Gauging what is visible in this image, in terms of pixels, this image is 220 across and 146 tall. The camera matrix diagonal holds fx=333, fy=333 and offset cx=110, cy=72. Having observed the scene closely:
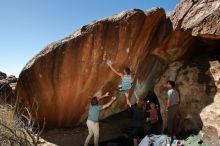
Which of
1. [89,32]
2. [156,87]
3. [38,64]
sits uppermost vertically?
[89,32]

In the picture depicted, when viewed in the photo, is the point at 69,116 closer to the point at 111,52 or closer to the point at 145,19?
the point at 111,52

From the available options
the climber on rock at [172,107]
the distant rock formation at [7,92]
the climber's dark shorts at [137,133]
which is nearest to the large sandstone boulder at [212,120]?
the climber on rock at [172,107]

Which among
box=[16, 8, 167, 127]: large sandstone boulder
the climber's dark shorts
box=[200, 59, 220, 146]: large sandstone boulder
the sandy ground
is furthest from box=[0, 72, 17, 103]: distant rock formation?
box=[200, 59, 220, 146]: large sandstone boulder

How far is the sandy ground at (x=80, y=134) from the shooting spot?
9.50 metres

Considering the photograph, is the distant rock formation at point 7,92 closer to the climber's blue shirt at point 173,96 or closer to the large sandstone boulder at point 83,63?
the large sandstone boulder at point 83,63

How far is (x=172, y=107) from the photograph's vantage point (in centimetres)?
877

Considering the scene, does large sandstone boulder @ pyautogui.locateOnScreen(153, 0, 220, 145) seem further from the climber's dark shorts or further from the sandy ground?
the sandy ground

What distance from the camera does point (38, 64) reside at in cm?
959

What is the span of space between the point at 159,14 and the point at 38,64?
412 centimetres

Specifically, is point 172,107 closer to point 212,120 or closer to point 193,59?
point 212,120

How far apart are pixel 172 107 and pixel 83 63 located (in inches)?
116

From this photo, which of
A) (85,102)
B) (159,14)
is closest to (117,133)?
(85,102)

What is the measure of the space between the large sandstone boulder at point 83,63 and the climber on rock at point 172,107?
231 centimetres

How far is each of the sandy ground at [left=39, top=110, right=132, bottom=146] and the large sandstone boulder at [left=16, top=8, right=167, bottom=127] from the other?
0.42 metres
